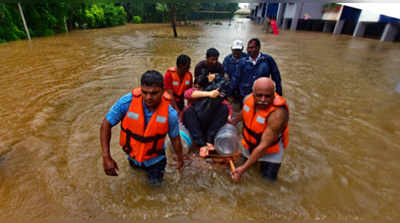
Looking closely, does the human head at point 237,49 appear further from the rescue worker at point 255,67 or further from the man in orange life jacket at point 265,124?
the man in orange life jacket at point 265,124

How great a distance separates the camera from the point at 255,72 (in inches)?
167

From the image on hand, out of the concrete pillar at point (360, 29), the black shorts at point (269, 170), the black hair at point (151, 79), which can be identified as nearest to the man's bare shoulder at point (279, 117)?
the black shorts at point (269, 170)

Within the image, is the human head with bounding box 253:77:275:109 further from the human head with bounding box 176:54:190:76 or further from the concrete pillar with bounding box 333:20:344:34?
the concrete pillar with bounding box 333:20:344:34

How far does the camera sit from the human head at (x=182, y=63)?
12.4ft

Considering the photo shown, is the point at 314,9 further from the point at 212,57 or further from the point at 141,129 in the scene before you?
the point at 141,129

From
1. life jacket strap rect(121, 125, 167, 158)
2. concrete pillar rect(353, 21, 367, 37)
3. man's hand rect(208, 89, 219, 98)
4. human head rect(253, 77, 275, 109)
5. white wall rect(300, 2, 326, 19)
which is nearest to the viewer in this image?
life jacket strap rect(121, 125, 167, 158)

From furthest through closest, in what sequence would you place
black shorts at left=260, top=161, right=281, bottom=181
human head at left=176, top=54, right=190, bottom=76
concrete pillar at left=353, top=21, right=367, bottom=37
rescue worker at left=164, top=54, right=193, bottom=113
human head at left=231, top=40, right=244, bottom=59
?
concrete pillar at left=353, top=21, right=367, bottom=37 → human head at left=231, top=40, right=244, bottom=59 → rescue worker at left=164, top=54, right=193, bottom=113 → human head at left=176, top=54, right=190, bottom=76 → black shorts at left=260, top=161, right=281, bottom=181

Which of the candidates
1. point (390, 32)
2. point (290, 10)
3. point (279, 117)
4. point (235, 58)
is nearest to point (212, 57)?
point (235, 58)

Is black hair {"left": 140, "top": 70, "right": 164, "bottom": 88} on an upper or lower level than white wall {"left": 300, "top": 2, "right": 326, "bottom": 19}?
lower

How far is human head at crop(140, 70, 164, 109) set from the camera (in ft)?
6.69

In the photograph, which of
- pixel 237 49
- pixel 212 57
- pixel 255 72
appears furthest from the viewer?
pixel 237 49

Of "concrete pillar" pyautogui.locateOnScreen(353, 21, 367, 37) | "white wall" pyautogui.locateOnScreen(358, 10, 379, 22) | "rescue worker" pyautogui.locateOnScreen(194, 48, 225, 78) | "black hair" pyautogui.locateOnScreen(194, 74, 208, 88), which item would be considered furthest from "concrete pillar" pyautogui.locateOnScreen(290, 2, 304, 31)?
"black hair" pyautogui.locateOnScreen(194, 74, 208, 88)

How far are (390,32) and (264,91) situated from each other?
2076cm

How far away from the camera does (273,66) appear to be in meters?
4.17
